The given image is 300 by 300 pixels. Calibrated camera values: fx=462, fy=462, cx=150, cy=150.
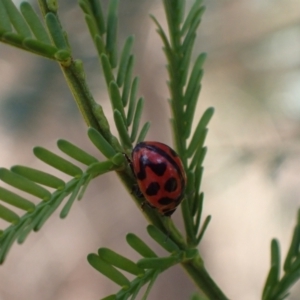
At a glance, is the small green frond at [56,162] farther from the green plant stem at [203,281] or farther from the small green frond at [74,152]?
the green plant stem at [203,281]

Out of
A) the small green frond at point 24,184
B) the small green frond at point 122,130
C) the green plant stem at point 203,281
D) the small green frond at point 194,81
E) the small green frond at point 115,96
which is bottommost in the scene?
the green plant stem at point 203,281

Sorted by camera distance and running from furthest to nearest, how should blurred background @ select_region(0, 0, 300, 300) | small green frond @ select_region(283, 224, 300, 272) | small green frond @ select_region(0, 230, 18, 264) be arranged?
1. blurred background @ select_region(0, 0, 300, 300)
2. small green frond @ select_region(283, 224, 300, 272)
3. small green frond @ select_region(0, 230, 18, 264)

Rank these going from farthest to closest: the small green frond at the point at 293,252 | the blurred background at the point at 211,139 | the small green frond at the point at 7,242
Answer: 1. the blurred background at the point at 211,139
2. the small green frond at the point at 293,252
3. the small green frond at the point at 7,242

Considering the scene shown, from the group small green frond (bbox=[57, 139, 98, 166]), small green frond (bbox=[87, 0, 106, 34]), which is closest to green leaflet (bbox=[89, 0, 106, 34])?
small green frond (bbox=[87, 0, 106, 34])

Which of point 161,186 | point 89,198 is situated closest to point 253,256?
point 89,198

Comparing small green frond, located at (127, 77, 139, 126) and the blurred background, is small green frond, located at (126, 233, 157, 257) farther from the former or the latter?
the blurred background

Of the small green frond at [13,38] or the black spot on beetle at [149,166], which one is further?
the black spot on beetle at [149,166]

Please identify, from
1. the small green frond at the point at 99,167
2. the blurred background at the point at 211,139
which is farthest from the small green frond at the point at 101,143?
the blurred background at the point at 211,139
